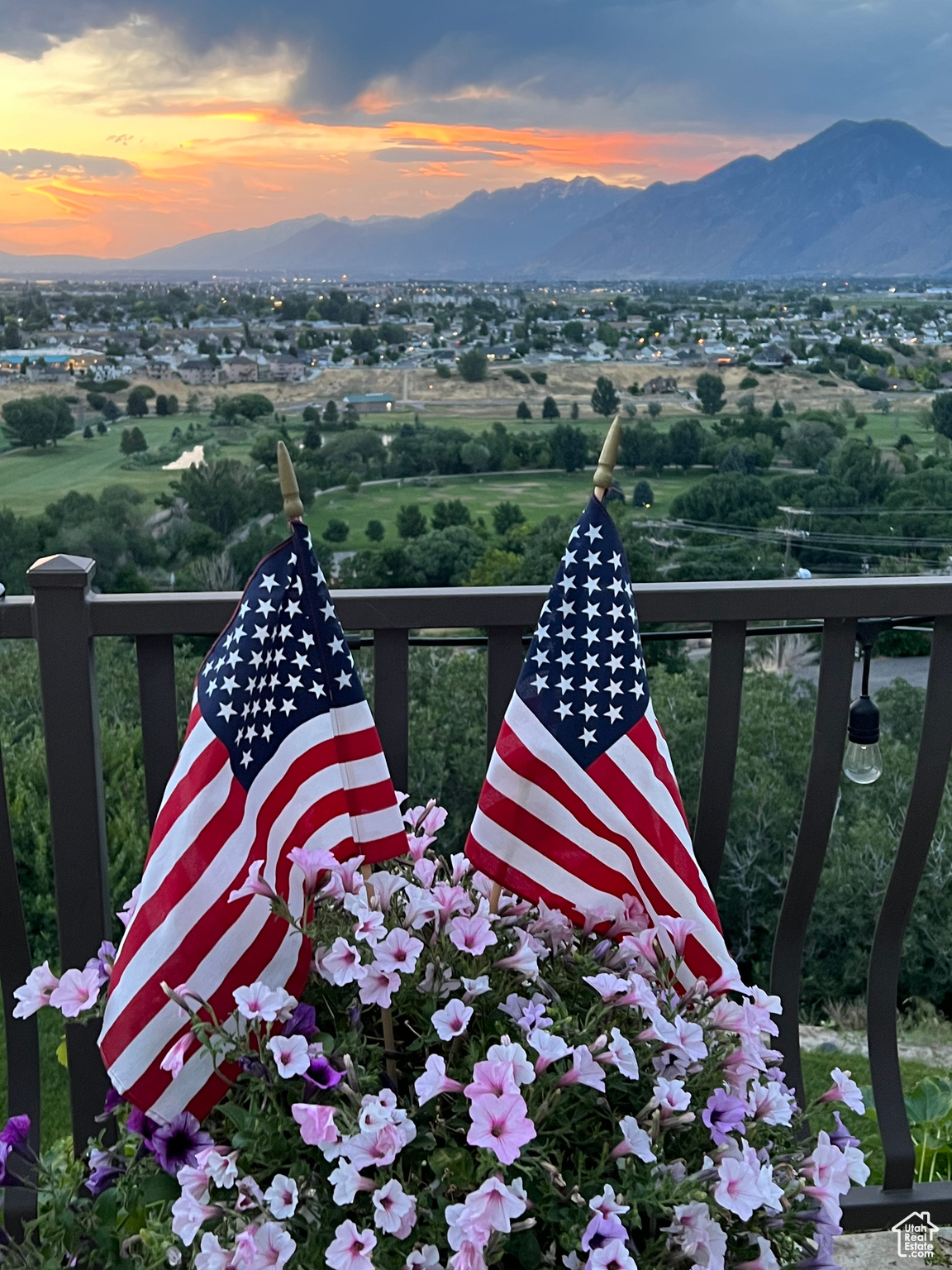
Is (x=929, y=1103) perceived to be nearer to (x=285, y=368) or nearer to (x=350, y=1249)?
(x=350, y=1249)

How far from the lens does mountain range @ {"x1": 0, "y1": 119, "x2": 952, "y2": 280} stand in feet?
101

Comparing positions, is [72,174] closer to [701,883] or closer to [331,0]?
[331,0]

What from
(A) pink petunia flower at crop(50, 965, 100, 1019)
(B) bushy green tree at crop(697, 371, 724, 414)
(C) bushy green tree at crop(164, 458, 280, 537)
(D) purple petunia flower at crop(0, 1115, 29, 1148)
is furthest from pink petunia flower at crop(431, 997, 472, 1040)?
(B) bushy green tree at crop(697, 371, 724, 414)

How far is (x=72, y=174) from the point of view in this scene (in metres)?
33.0

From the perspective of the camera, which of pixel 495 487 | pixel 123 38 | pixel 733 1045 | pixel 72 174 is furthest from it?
pixel 123 38

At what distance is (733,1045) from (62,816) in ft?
3.08

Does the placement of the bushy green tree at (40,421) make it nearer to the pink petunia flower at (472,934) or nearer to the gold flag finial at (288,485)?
the gold flag finial at (288,485)

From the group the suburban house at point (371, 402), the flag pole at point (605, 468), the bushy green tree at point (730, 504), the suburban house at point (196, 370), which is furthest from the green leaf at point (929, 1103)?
the suburban house at point (196, 370)

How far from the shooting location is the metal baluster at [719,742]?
1.44 m

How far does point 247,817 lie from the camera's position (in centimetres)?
107

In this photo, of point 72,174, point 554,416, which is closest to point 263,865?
point 554,416

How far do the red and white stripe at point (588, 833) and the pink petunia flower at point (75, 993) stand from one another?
0.46 meters

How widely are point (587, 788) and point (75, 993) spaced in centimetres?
59

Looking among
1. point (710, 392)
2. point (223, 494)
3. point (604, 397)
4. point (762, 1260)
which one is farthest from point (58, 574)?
point (710, 392)
